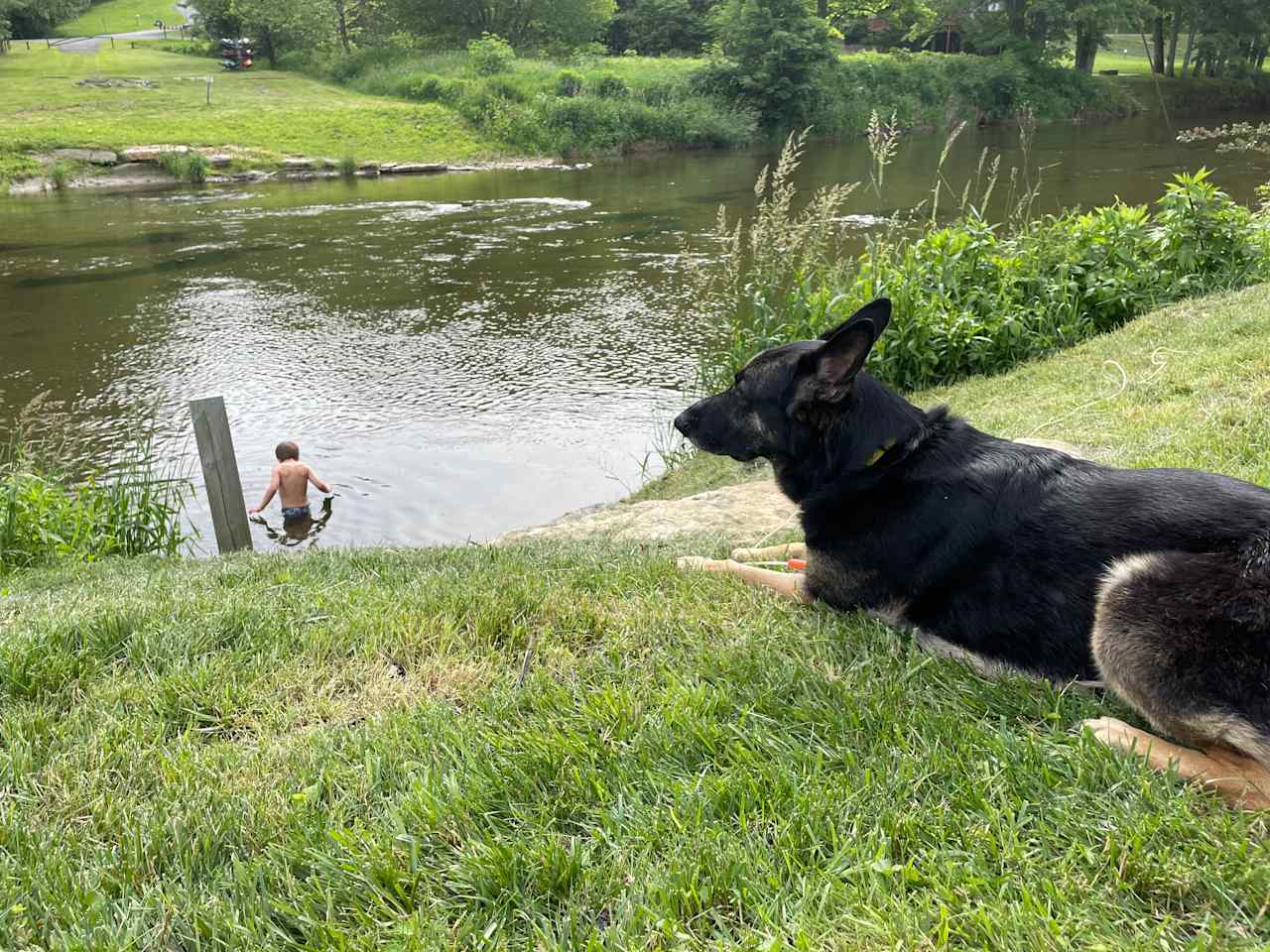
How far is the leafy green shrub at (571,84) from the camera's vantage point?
41.6 metres

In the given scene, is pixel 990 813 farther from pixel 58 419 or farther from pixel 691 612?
pixel 58 419

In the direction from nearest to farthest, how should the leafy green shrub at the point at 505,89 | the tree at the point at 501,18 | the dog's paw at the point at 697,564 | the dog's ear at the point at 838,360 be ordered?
the dog's ear at the point at 838,360, the dog's paw at the point at 697,564, the leafy green shrub at the point at 505,89, the tree at the point at 501,18

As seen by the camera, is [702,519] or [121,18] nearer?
[702,519]

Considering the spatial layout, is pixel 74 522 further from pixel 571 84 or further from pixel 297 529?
pixel 571 84

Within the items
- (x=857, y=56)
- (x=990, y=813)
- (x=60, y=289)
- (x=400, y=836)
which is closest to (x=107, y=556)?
(x=400, y=836)

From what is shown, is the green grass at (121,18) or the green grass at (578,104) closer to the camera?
the green grass at (578,104)

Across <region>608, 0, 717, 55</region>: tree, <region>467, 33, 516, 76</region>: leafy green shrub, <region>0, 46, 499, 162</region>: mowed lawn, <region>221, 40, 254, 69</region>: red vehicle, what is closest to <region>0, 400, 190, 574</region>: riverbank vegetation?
<region>0, 46, 499, 162</region>: mowed lawn

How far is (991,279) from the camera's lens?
371 inches

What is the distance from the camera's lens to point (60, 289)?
16.7 meters

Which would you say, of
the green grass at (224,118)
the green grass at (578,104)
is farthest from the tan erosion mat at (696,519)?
the green grass at (578,104)

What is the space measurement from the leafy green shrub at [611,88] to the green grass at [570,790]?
41.5 metres

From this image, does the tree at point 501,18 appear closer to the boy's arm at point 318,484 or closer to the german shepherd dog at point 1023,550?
the boy's arm at point 318,484

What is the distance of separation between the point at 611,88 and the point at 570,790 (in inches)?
1720

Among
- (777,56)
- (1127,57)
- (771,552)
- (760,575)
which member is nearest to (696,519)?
(771,552)
